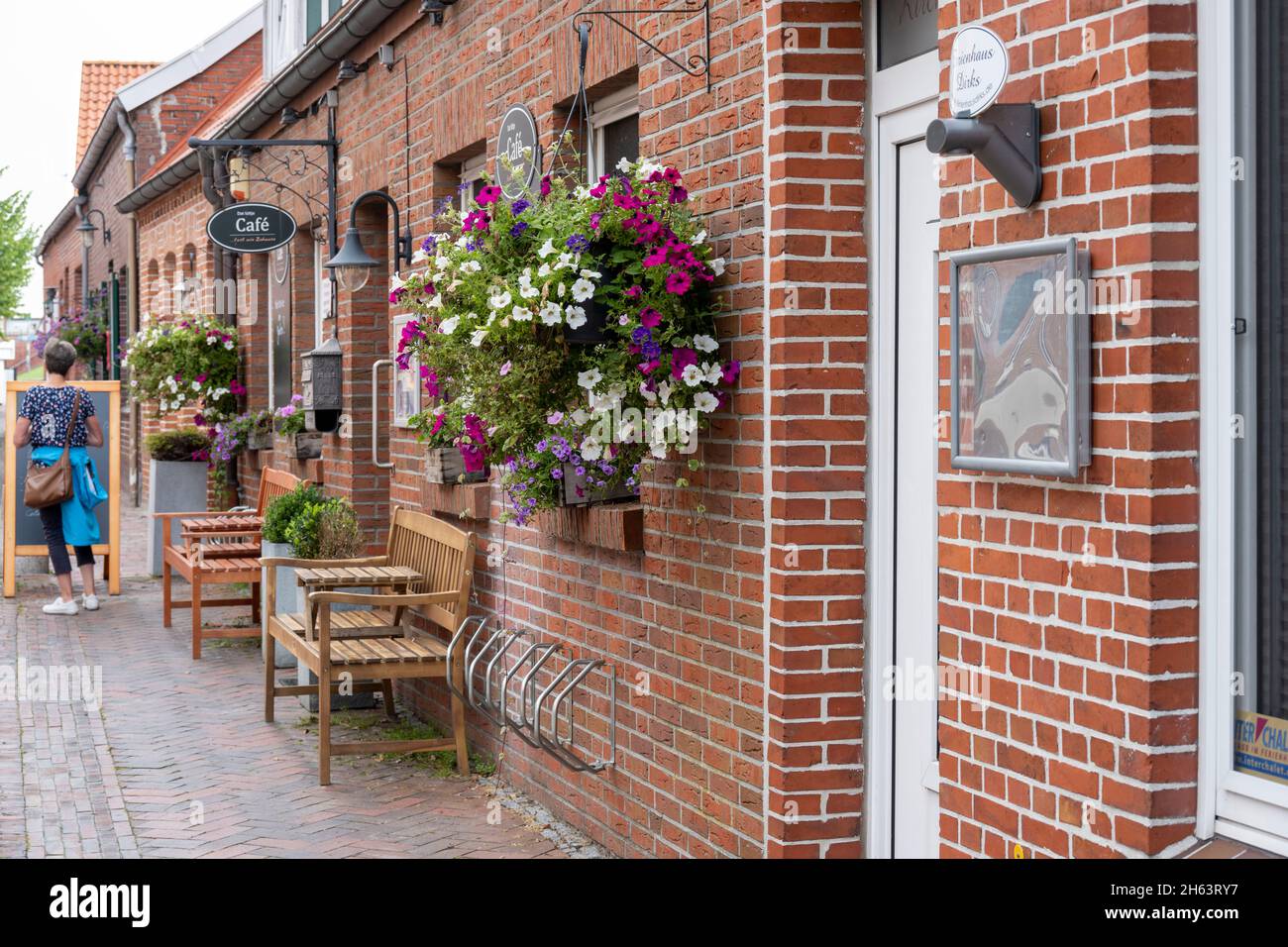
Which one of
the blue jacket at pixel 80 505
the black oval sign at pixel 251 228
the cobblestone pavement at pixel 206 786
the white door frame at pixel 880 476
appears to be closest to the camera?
the white door frame at pixel 880 476

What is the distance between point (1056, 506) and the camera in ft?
10.7

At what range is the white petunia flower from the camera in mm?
4660

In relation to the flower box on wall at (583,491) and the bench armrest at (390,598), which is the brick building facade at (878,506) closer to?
the flower box on wall at (583,491)

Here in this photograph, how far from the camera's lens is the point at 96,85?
32.7m

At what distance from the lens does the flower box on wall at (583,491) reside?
5691 millimetres

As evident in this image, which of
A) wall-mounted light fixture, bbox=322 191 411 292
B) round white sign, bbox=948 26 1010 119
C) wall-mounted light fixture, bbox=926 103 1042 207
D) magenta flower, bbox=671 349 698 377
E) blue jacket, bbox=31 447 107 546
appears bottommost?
blue jacket, bbox=31 447 107 546

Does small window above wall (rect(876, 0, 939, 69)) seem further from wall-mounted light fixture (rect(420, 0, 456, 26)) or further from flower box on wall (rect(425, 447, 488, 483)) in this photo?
wall-mounted light fixture (rect(420, 0, 456, 26))

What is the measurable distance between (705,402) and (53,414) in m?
8.46

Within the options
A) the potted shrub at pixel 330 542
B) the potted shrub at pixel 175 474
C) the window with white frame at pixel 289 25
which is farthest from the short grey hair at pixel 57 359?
the potted shrub at pixel 330 542

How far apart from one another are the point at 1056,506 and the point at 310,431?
336 inches

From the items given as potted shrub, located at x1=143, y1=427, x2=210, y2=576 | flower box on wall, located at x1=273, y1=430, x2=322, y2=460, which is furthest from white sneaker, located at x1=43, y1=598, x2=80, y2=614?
potted shrub, located at x1=143, y1=427, x2=210, y2=576

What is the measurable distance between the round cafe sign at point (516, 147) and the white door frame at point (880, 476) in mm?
2135

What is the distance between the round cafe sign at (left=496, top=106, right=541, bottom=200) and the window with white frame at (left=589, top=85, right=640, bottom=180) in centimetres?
26
